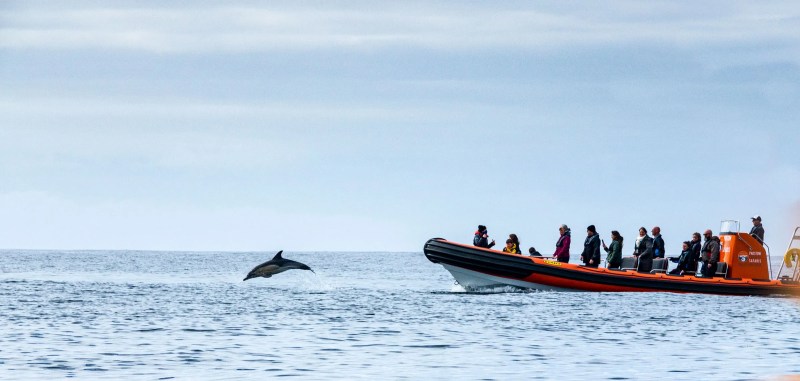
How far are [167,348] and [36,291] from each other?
2261 cm

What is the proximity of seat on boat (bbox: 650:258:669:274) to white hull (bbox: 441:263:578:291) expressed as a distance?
247cm

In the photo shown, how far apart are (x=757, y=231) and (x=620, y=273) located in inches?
148

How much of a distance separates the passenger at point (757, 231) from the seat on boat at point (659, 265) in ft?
7.84

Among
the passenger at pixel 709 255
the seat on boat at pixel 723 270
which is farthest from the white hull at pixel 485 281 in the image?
the seat on boat at pixel 723 270

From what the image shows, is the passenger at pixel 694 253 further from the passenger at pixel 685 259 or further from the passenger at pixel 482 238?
the passenger at pixel 482 238

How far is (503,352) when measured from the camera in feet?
60.7

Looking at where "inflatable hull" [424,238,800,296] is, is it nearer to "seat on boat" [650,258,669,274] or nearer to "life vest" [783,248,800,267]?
"seat on boat" [650,258,669,274]

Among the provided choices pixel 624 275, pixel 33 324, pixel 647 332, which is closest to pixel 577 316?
pixel 647 332

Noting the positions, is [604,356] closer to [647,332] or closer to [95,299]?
[647,332]

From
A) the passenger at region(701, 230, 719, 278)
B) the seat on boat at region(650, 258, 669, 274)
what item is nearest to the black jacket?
the seat on boat at region(650, 258, 669, 274)

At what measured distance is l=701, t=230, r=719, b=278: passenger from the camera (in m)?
30.2

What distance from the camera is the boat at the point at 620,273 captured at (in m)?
29.9

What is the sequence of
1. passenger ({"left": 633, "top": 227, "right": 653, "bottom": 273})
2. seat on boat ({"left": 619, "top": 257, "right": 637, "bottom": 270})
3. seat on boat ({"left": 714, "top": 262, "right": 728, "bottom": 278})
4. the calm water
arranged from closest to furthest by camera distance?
the calm water → seat on boat ({"left": 714, "top": 262, "right": 728, "bottom": 278}) → passenger ({"left": 633, "top": 227, "right": 653, "bottom": 273}) → seat on boat ({"left": 619, "top": 257, "right": 637, "bottom": 270})

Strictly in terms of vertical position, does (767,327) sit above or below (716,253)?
below
